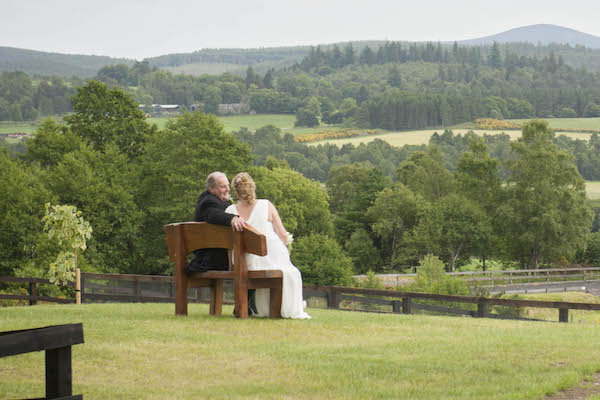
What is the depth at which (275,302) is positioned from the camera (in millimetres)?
10008

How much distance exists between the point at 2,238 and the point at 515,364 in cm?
4084

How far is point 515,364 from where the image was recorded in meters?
6.84

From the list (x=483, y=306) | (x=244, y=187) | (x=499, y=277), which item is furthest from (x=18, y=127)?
(x=244, y=187)

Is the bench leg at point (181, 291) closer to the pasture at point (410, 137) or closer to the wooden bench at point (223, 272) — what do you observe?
the wooden bench at point (223, 272)

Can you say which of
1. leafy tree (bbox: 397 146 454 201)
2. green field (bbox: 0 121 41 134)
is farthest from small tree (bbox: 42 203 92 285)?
green field (bbox: 0 121 41 134)

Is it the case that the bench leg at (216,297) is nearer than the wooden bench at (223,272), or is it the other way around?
the wooden bench at (223,272)

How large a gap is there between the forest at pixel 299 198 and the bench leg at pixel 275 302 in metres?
21.9

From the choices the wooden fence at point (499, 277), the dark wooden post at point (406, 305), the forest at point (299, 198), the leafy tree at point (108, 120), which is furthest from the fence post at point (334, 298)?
the leafy tree at point (108, 120)

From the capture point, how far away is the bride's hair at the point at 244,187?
1009 centimetres

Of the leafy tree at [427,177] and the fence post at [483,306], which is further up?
the fence post at [483,306]

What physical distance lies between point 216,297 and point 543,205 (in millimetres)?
62777

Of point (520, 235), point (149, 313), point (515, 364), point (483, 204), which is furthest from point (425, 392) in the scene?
point (483, 204)

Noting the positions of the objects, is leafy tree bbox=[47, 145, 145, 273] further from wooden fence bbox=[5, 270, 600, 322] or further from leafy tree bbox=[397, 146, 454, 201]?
leafy tree bbox=[397, 146, 454, 201]

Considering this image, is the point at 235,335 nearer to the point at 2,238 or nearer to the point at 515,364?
the point at 515,364
